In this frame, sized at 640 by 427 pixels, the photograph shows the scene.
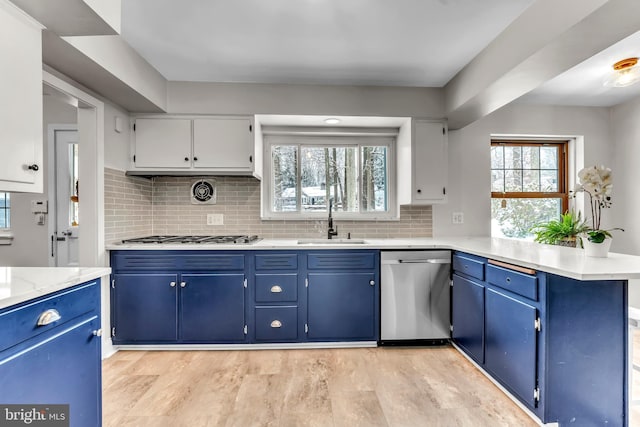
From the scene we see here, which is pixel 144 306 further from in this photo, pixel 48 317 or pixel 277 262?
pixel 48 317

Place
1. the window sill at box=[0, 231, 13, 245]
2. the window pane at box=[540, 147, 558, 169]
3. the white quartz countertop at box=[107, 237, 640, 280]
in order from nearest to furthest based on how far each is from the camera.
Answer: the white quartz countertop at box=[107, 237, 640, 280]
the window sill at box=[0, 231, 13, 245]
the window pane at box=[540, 147, 558, 169]

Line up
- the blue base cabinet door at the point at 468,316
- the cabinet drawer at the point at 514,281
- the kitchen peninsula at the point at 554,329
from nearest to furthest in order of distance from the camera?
the kitchen peninsula at the point at 554,329 → the cabinet drawer at the point at 514,281 → the blue base cabinet door at the point at 468,316

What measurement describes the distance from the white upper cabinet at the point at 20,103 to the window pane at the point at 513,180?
3.89m

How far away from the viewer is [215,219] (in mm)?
3312

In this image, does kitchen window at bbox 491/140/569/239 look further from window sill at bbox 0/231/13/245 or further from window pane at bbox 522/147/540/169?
window sill at bbox 0/231/13/245

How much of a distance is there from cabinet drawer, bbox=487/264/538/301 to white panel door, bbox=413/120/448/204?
108 centimetres

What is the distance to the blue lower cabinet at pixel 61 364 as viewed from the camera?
1075 mm

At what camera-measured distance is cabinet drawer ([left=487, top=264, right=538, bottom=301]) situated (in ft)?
5.71

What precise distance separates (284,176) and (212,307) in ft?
4.89

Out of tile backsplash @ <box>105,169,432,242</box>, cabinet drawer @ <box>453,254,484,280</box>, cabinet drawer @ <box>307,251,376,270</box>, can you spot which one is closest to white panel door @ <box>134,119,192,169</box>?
tile backsplash @ <box>105,169,432,242</box>

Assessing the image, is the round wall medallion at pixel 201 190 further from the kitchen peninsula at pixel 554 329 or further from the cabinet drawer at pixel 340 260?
the kitchen peninsula at pixel 554 329

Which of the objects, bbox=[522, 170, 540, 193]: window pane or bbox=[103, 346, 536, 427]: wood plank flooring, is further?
bbox=[522, 170, 540, 193]: window pane

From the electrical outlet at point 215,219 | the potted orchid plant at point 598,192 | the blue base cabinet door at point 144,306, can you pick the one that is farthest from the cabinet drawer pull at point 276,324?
the potted orchid plant at point 598,192

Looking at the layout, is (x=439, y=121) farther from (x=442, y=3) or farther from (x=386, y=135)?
(x=442, y=3)
